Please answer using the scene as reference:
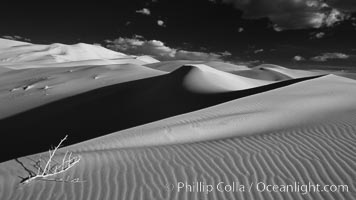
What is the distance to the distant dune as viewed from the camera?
4355 mm

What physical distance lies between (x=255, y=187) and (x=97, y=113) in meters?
10.0

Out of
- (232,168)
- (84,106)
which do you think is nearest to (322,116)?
(232,168)

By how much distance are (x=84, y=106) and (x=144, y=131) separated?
761cm

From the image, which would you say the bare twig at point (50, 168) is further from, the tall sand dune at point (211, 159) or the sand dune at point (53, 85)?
the sand dune at point (53, 85)

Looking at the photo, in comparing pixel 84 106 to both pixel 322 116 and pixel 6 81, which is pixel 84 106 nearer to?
pixel 322 116

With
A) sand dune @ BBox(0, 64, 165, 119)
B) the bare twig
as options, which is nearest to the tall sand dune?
the bare twig

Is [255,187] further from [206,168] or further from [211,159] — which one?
[211,159]

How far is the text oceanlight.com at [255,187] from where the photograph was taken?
414 cm

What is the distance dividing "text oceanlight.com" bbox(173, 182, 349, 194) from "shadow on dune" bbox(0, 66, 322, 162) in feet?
21.6


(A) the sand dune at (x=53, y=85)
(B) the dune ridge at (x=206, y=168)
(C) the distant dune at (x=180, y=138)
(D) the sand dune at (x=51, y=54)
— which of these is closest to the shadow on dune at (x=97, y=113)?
(C) the distant dune at (x=180, y=138)

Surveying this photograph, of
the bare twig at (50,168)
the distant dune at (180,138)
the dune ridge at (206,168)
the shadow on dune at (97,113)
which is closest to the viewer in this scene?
the dune ridge at (206,168)

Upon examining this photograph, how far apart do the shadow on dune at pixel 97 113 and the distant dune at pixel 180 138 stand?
0.16 feet

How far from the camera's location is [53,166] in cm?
499

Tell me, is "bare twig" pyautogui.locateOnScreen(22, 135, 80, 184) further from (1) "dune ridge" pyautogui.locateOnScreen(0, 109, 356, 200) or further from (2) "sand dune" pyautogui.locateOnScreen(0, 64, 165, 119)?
(2) "sand dune" pyautogui.locateOnScreen(0, 64, 165, 119)
